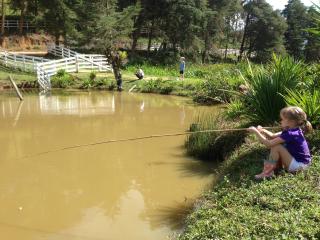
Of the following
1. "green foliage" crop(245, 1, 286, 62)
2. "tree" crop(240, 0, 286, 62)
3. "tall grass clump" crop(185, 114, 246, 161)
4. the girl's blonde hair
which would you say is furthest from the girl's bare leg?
"green foliage" crop(245, 1, 286, 62)

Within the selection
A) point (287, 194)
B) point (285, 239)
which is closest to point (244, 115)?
point (287, 194)

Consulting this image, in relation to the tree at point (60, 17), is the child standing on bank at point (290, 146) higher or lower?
lower

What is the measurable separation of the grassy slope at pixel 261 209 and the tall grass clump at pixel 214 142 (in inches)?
122

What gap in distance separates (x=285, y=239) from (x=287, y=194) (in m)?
1.16

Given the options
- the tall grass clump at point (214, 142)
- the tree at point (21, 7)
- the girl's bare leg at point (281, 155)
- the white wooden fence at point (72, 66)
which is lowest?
the white wooden fence at point (72, 66)

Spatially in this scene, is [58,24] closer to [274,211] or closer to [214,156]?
[214,156]

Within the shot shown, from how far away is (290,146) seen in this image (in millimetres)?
5988

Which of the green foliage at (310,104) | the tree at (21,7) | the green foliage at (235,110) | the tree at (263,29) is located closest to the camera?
the green foliage at (310,104)

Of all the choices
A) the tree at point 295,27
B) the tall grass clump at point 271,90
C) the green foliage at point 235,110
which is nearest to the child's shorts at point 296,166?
the tall grass clump at point 271,90

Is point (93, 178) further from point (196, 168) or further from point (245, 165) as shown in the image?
point (245, 165)

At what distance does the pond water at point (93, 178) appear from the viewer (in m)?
7.12

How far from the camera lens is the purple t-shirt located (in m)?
5.93

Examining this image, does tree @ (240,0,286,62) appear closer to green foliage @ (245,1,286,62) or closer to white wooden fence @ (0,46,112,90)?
green foliage @ (245,1,286,62)

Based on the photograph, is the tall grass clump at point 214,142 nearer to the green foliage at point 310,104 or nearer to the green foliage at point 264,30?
the green foliage at point 310,104
